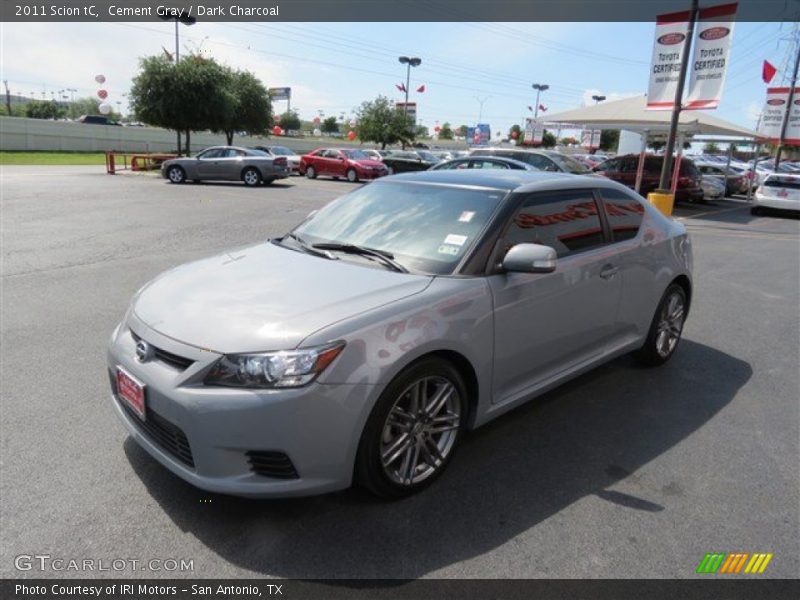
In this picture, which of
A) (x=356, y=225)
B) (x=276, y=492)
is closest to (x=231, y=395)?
(x=276, y=492)

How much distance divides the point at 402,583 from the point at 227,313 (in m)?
1.42

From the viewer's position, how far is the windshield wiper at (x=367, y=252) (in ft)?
10.6

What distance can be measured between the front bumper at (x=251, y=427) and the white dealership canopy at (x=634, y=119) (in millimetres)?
19121

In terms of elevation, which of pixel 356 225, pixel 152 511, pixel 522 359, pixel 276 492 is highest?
pixel 356 225

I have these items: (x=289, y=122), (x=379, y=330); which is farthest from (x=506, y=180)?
(x=289, y=122)

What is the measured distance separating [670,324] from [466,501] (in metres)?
2.86

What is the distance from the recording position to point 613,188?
14.5 ft

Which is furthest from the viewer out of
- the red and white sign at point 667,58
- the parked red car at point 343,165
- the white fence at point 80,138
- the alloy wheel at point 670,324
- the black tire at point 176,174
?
the white fence at point 80,138

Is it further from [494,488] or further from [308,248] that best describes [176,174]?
[494,488]

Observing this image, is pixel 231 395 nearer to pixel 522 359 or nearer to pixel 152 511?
pixel 152 511

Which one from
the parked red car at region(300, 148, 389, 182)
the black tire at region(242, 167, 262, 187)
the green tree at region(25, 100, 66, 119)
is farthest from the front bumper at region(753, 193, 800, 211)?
the green tree at region(25, 100, 66, 119)

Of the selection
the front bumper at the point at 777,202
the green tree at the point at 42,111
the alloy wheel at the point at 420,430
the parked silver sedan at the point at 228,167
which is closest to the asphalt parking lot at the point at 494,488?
the alloy wheel at the point at 420,430

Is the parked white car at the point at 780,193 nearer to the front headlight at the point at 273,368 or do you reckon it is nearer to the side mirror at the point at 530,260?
the side mirror at the point at 530,260

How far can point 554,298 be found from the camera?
3570mm
